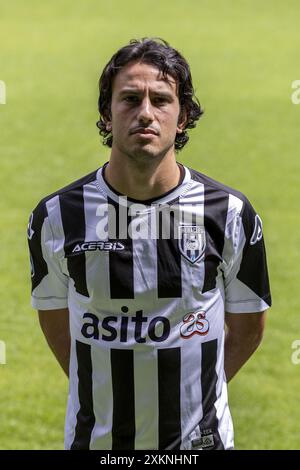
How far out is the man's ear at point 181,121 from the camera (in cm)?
377

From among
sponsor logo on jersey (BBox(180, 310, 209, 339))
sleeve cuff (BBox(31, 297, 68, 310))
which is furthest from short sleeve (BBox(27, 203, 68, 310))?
sponsor logo on jersey (BBox(180, 310, 209, 339))

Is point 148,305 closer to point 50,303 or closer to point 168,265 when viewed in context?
point 168,265

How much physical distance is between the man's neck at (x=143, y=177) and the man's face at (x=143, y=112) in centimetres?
5

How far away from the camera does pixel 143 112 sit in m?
3.46

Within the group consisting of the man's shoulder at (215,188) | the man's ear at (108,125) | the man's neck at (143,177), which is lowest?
the man's shoulder at (215,188)

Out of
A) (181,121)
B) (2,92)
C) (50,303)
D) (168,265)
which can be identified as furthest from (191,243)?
(2,92)

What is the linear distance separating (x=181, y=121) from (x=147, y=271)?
24.9 inches

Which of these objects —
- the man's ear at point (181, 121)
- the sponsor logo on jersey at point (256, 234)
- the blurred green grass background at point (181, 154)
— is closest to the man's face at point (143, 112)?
the man's ear at point (181, 121)

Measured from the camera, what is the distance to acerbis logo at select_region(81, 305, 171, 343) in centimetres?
357

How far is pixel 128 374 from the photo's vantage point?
363cm

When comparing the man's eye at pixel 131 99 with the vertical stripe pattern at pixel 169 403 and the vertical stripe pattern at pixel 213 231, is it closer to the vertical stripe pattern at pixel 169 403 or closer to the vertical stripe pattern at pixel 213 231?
the vertical stripe pattern at pixel 213 231

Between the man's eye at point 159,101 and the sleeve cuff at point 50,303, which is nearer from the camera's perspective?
the man's eye at point 159,101

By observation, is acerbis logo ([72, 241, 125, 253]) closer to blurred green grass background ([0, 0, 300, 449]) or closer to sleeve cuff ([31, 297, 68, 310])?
sleeve cuff ([31, 297, 68, 310])

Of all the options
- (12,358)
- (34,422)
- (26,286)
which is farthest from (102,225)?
(26,286)
